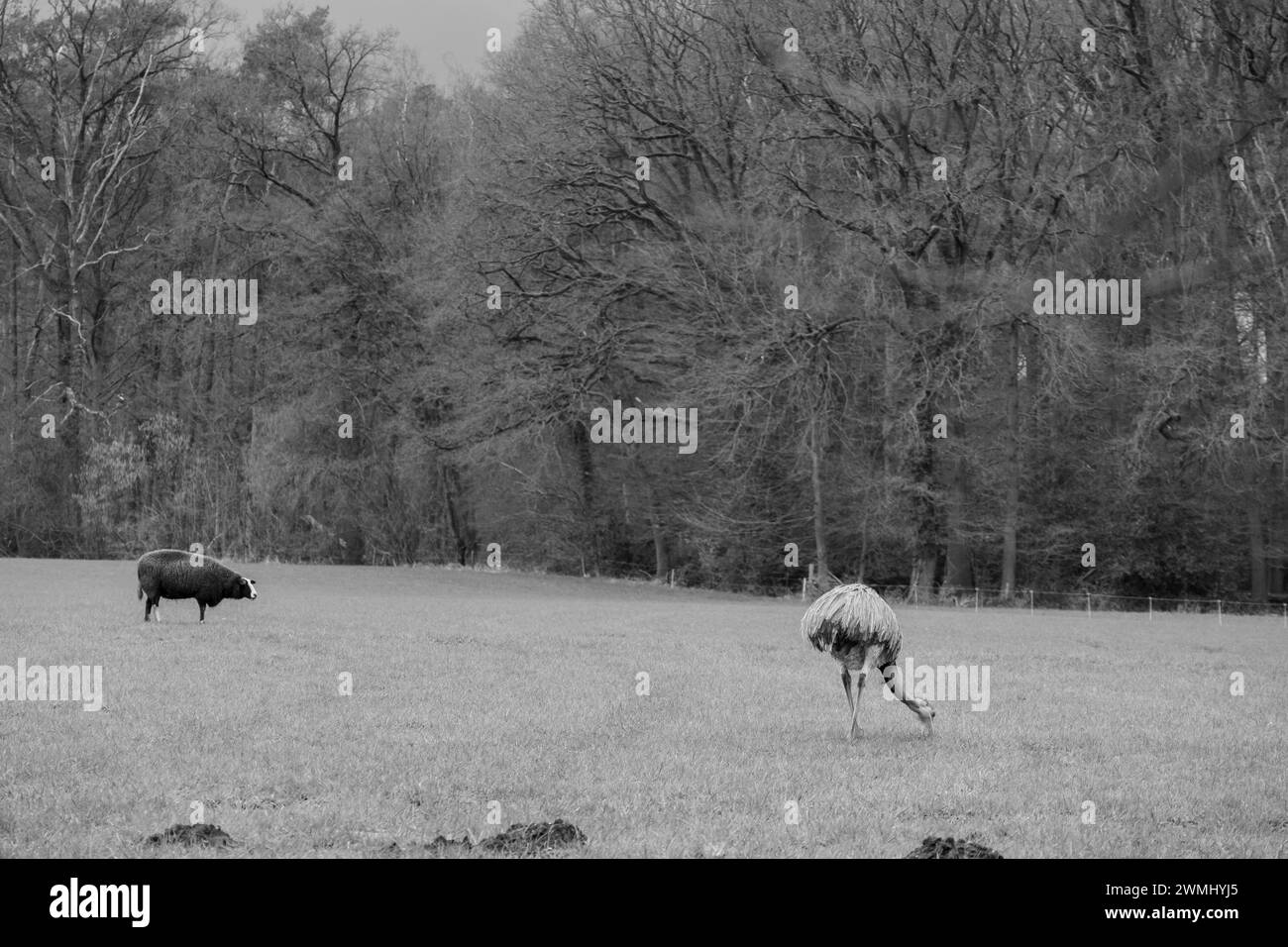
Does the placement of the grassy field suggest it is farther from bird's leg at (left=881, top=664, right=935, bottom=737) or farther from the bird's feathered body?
the bird's feathered body

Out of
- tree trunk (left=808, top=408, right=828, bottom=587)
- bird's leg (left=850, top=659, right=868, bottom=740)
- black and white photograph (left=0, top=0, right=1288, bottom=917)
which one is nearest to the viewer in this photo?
black and white photograph (left=0, top=0, right=1288, bottom=917)

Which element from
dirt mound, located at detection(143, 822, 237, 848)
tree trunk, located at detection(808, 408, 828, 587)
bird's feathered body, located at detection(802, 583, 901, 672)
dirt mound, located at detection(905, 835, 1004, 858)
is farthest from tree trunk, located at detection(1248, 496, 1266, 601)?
dirt mound, located at detection(143, 822, 237, 848)

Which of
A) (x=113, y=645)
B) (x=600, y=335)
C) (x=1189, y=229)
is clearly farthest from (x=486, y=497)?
(x=113, y=645)

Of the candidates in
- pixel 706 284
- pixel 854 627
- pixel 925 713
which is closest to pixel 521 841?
pixel 854 627

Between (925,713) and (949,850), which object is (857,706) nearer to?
(925,713)

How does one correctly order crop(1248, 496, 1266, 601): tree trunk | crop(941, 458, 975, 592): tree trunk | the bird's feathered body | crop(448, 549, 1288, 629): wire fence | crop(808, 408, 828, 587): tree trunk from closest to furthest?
1. the bird's feathered body
2. crop(448, 549, 1288, 629): wire fence
3. crop(941, 458, 975, 592): tree trunk
4. crop(1248, 496, 1266, 601): tree trunk
5. crop(808, 408, 828, 587): tree trunk

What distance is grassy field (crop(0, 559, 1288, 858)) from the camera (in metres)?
10.3

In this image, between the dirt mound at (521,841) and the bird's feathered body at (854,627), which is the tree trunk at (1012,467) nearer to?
the bird's feathered body at (854,627)

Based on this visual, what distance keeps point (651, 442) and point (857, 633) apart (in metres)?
32.3

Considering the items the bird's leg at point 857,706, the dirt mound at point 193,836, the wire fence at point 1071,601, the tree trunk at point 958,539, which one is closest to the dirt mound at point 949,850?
the dirt mound at point 193,836

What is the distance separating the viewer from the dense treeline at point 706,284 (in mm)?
39750

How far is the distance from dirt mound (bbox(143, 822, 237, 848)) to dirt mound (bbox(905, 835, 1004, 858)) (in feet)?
14.5

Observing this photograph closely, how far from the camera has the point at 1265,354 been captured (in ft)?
131
